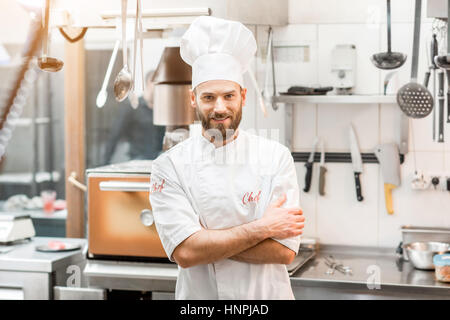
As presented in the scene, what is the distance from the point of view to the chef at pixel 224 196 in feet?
4.67

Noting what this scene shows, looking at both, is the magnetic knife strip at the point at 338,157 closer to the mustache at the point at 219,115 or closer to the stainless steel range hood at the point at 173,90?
the stainless steel range hood at the point at 173,90

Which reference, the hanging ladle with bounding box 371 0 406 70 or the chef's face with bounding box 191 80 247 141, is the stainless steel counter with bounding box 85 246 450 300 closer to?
the hanging ladle with bounding box 371 0 406 70

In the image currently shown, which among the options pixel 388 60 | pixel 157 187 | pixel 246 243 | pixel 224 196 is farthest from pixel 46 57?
pixel 388 60

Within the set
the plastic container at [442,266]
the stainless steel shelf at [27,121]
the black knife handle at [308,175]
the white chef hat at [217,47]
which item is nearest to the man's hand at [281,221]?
the white chef hat at [217,47]

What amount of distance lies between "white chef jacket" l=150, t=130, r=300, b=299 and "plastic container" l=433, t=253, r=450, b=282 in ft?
2.52

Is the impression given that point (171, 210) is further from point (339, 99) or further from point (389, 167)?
point (389, 167)

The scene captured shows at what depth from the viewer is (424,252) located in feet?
7.20

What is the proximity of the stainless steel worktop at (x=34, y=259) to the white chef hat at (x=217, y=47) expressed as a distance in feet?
3.81

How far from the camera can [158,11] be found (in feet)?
6.90

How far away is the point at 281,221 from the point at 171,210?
11.0 inches

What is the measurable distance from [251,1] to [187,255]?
4.17 ft

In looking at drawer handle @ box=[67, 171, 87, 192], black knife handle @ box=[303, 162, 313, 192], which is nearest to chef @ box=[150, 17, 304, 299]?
black knife handle @ box=[303, 162, 313, 192]

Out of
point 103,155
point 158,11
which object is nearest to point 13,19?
point 103,155

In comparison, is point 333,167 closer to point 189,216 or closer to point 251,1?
point 251,1
